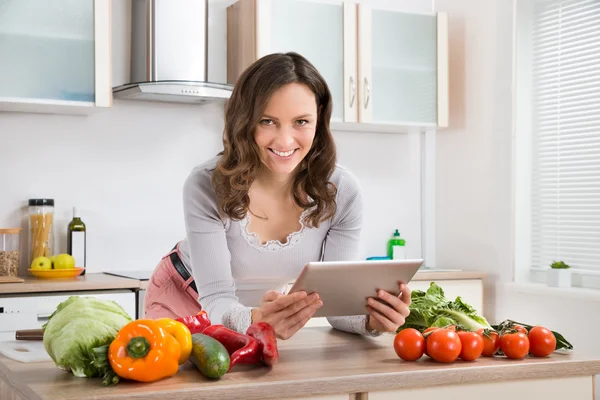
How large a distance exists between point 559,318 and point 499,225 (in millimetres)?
608

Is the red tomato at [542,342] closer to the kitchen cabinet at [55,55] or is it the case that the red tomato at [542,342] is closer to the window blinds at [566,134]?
the window blinds at [566,134]

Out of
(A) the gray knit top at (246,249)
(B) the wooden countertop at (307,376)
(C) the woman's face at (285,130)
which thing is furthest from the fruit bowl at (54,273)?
(B) the wooden countertop at (307,376)

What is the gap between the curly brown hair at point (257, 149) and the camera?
203cm

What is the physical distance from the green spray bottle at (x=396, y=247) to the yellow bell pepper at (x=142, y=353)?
305cm

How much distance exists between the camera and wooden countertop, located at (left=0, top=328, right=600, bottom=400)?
1312mm

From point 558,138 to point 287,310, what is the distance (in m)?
2.54

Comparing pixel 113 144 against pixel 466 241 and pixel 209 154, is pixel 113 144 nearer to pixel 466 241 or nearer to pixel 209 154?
pixel 209 154

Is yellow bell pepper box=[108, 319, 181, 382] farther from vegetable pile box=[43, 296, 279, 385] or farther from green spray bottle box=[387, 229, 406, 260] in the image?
green spray bottle box=[387, 229, 406, 260]

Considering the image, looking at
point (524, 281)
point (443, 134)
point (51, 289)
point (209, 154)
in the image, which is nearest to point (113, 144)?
point (209, 154)

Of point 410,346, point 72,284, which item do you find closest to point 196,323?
point 410,346

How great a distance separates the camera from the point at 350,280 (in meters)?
1.67

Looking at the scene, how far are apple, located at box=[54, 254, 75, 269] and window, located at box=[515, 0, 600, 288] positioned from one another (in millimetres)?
2148

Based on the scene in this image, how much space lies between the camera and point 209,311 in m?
1.99

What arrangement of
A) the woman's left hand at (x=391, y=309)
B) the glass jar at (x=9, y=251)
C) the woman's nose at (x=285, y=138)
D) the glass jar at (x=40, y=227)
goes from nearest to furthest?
the woman's left hand at (x=391, y=309)
the woman's nose at (x=285, y=138)
the glass jar at (x=9, y=251)
the glass jar at (x=40, y=227)
